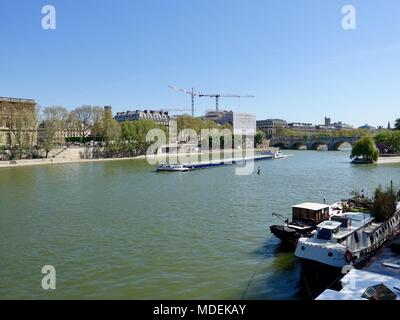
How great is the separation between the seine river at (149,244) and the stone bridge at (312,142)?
9246 cm

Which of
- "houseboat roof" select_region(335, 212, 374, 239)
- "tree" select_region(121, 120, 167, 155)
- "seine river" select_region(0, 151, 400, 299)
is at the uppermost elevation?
"tree" select_region(121, 120, 167, 155)

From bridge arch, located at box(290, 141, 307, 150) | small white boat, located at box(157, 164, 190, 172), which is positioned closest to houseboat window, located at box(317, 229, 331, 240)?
small white boat, located at box(157, 164, 190, 172)

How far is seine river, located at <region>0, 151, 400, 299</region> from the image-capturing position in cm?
1394

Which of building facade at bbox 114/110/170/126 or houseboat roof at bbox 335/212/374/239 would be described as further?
building facade at bbox 114/110/170/126

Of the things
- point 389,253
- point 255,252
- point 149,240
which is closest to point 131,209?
point 149,240

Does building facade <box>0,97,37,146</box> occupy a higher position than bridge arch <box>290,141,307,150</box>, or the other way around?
building facade <box>0,97,37,146</box>

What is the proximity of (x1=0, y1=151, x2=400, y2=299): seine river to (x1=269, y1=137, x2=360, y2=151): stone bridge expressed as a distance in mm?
92463

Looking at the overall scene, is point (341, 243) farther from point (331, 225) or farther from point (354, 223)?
point (354, 223)

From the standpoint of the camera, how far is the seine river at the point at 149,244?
1394 cm

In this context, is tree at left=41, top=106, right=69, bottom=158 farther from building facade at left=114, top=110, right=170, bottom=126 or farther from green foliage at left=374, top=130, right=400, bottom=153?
building facade at left=114, top=110, right=170, bottom=126

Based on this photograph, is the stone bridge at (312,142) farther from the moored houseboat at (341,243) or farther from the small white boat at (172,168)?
the moored houseboat at (341,243)

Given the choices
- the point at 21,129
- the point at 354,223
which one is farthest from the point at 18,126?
the point at 354,223

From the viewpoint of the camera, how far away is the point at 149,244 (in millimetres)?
18828
